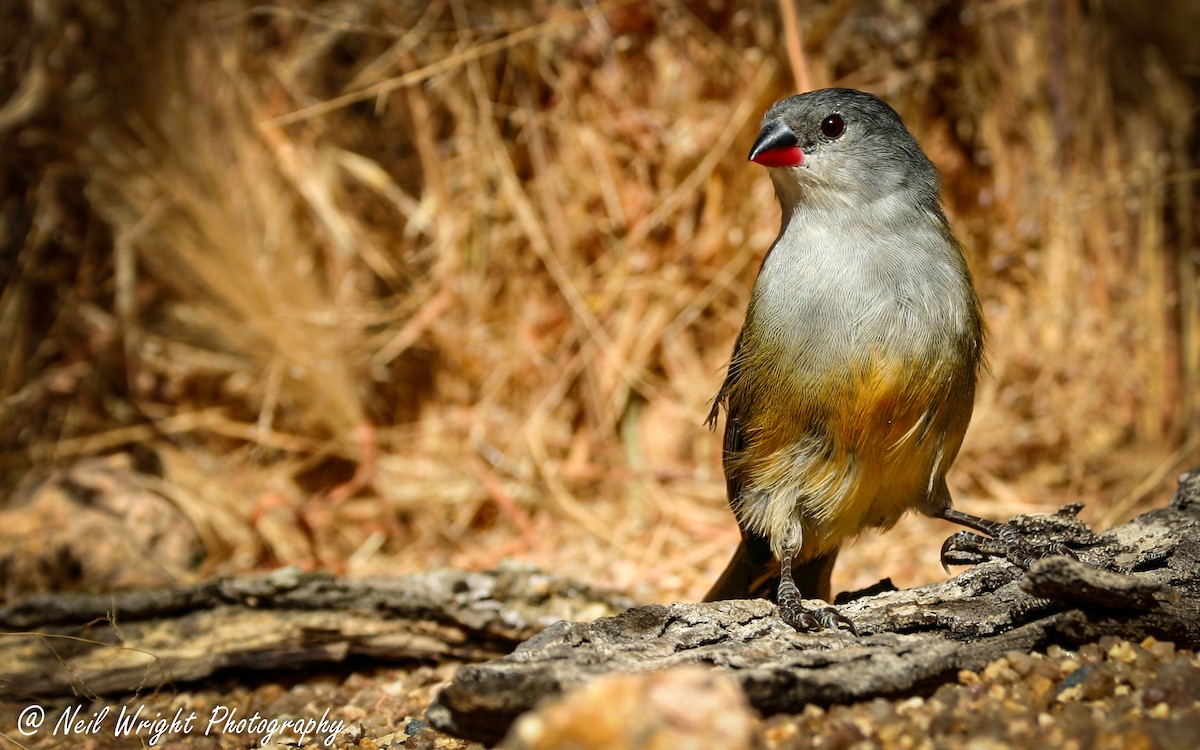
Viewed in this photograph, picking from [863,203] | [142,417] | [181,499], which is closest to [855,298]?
[863,203]

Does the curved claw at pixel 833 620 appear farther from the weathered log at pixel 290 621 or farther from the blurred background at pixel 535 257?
the blurred background at pixel 535 257

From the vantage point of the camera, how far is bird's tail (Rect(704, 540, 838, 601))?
303cm

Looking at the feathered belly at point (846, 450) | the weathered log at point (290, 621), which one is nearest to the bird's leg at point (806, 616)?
the feathered belly at point (846, 450)

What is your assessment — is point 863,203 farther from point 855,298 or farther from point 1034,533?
point 1034,533

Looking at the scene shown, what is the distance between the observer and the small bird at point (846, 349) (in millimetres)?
2529

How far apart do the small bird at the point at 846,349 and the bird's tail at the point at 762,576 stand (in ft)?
0.28

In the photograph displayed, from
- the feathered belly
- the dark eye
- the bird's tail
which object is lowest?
the bird's tail

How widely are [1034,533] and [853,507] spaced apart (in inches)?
17.0

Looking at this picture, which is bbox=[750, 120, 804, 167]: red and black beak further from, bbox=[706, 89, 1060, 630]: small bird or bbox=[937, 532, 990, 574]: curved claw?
bbox=[937, 532, 990, 574]: curved claw

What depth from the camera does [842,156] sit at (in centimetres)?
277

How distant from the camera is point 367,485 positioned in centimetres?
479

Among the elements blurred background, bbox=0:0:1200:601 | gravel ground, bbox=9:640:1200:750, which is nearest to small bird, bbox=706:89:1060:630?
gravel ground, bbox=9:640:1200:750

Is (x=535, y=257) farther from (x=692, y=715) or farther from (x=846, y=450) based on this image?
(x=692, y=715)

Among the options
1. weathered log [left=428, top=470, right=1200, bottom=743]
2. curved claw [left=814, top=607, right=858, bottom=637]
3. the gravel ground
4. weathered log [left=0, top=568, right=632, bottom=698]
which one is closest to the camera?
the gravel ground
